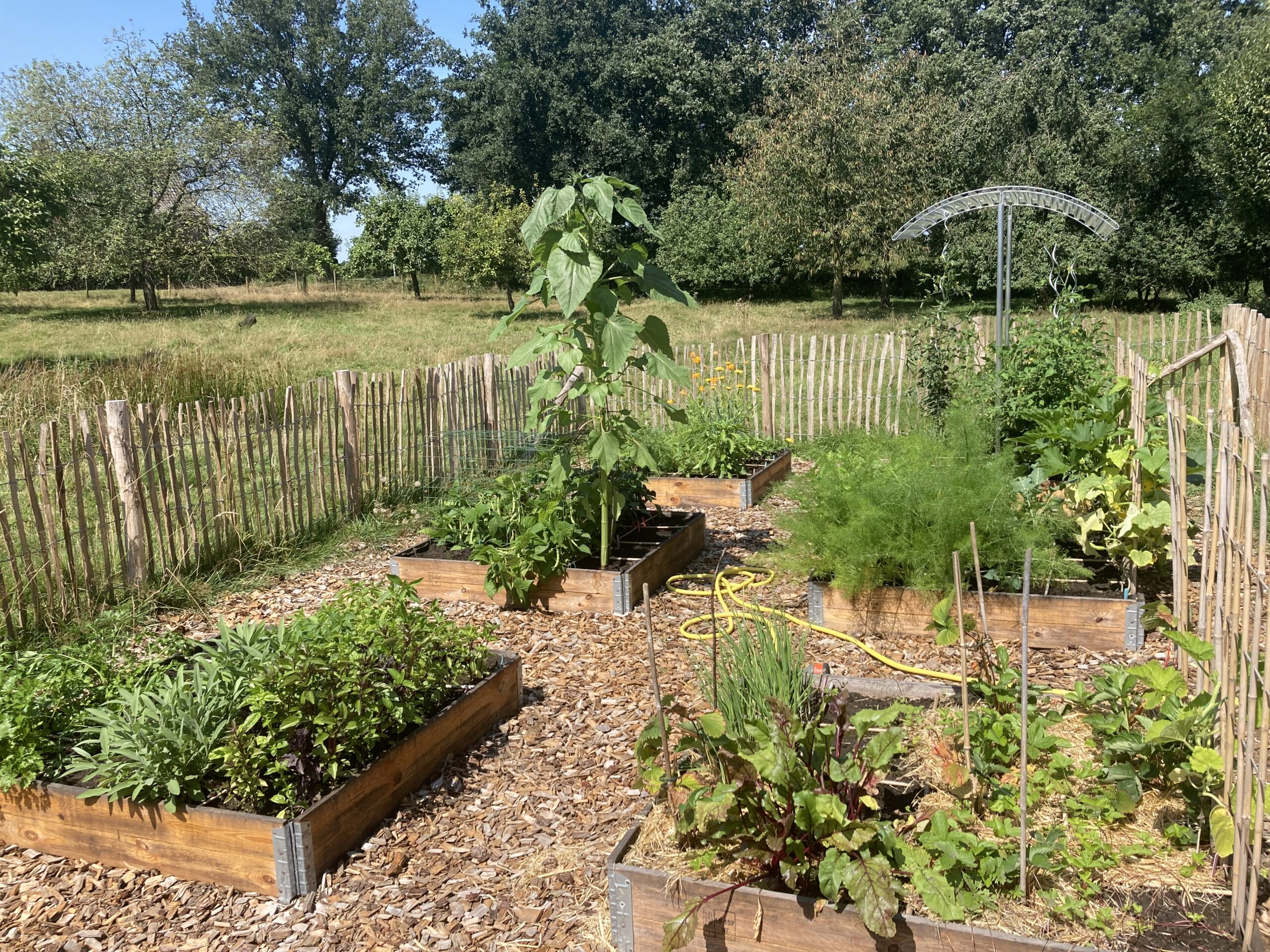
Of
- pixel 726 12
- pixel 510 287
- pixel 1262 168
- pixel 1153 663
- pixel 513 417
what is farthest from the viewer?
pixel 726 12

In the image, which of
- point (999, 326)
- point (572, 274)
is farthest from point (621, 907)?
point (999, 326)

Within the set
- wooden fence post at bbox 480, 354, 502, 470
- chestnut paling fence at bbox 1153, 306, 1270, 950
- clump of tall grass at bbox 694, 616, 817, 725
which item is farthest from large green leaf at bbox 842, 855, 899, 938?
wooden fence post at bbox 480, 354, 502, 470

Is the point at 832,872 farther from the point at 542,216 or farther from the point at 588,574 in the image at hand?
the point at 542,216

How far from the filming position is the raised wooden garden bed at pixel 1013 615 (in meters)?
4.56

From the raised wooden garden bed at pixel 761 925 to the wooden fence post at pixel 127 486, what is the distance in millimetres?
4082

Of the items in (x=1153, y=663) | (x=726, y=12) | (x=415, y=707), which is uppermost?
(x=726, y=12)

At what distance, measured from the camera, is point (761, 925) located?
94.0 inches

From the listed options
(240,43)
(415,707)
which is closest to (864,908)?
(415,707)

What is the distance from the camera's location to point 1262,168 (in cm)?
1802

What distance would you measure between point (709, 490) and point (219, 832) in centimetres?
553

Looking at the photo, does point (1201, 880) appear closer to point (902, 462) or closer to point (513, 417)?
point (902, 462)

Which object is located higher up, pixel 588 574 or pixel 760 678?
pixel 760 678

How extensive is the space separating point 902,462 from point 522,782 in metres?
3.00

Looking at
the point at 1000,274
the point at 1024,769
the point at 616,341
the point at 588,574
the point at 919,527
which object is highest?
the point at 1000,274
